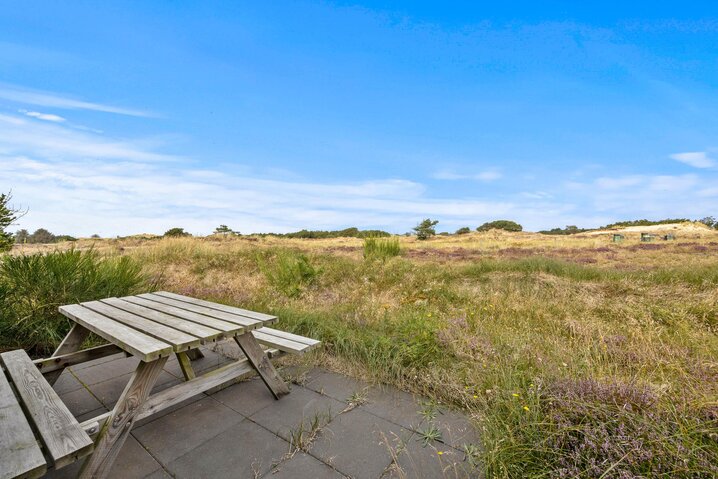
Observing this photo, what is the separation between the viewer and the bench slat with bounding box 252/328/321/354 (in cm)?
251

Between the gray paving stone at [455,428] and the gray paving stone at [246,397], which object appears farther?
the gray paving stone at [246,397]

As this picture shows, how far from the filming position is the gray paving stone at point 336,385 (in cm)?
270

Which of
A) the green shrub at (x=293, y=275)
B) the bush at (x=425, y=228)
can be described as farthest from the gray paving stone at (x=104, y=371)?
the bush at (x=425, y=228)

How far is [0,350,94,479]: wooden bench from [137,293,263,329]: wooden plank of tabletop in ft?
3.07

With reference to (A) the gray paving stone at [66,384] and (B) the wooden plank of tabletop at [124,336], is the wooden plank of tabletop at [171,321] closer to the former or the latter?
(B) the wooden plank of tabletop at [124,336]

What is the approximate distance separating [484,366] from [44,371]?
3.38 meters

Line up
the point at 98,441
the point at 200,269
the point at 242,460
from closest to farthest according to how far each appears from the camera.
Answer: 1. the point at 98,441
2. the point at 242,460
3. the point at 200,269

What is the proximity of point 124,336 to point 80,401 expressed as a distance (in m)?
1.22

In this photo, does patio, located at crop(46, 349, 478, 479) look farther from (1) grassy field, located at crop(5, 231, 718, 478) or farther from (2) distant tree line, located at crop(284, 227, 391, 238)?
(2) distant tree line, located at crop(284, 227, 391, 238)

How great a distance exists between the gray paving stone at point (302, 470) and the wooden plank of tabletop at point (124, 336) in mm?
869

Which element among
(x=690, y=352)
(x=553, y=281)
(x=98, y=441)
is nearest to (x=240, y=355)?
(x=98, y=441)

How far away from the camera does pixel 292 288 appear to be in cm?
656

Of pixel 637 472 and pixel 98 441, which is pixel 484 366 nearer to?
pixel 637 472

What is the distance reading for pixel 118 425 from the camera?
68.6 inches
